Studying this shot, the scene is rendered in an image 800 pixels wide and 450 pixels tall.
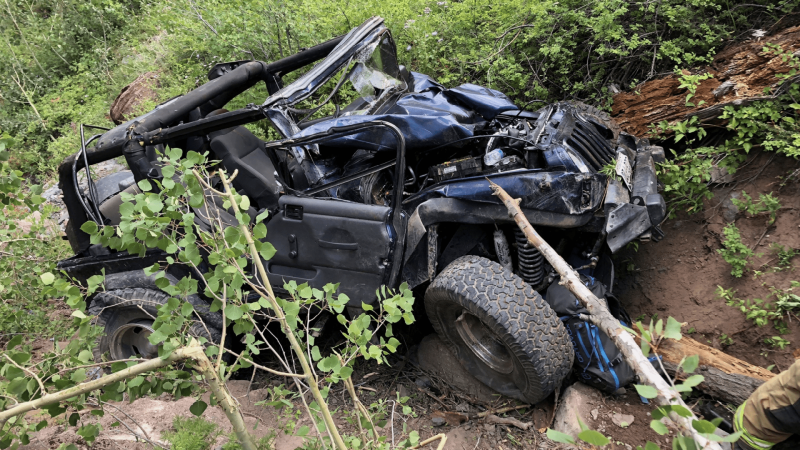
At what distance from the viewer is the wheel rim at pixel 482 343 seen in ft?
10.7

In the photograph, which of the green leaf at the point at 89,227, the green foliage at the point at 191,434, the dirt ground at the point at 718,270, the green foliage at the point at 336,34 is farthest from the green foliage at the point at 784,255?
the green leaf at the point at 89,227

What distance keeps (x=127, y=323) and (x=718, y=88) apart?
196 inches

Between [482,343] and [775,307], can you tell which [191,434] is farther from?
[775,307]

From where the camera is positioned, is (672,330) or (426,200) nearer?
(672,330)

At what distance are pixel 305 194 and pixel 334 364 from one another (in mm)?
1951

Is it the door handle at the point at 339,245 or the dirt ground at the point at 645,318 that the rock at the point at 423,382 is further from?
the door handle at the point at 339,245

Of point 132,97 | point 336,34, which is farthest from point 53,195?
point 336,34

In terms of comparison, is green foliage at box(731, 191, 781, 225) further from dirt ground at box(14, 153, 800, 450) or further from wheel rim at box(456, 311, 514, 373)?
wheel rim at box(456, 311, 514, 373)

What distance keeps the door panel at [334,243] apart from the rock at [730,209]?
8.57 ft

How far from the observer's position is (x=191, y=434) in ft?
9.46

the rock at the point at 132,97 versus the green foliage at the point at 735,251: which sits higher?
the rock at the point at 132,97

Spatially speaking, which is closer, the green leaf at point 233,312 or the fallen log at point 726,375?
the green leaf at point 233,312

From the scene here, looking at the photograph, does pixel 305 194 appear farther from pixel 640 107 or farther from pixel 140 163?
pixel 640 107

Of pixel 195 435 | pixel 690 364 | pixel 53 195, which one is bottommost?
pixel 195 435
